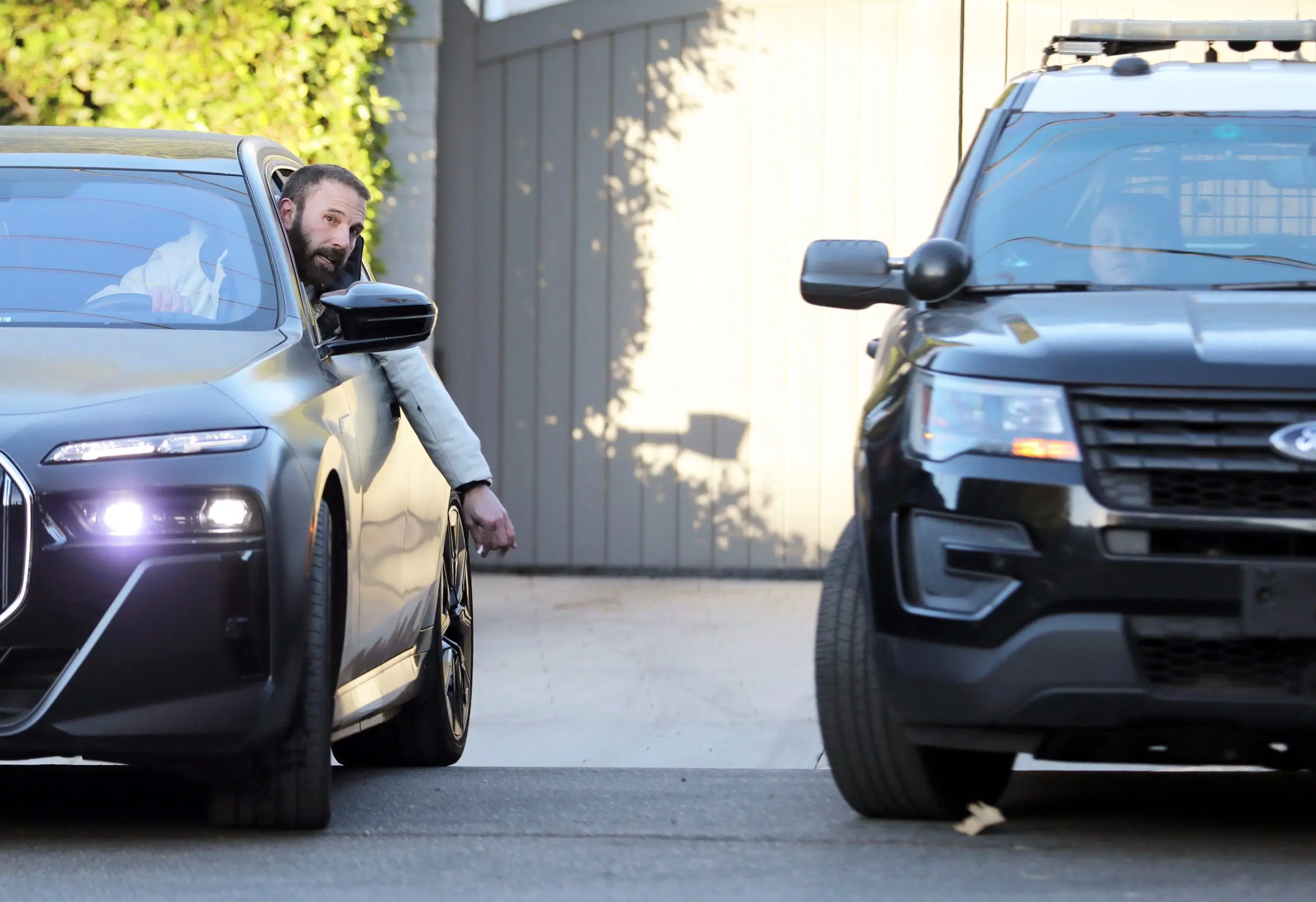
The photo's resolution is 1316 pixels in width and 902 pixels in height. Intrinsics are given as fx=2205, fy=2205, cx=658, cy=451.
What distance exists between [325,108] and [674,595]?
2.80 m

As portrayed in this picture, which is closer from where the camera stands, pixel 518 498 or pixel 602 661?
pixel 602 661

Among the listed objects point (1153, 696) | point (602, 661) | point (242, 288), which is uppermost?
point (242, 288)

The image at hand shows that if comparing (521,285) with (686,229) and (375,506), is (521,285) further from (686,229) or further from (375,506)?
(375,506)

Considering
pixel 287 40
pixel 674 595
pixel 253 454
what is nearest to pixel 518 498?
pixel 674 595

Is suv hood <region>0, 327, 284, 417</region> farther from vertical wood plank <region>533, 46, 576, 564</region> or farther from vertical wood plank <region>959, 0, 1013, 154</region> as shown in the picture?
vertical wood plank <region>959, 0, 1013, 154</region>

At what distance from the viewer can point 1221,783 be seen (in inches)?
209

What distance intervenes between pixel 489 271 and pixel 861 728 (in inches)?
274

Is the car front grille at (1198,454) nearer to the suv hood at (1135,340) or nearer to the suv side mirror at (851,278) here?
the suv hood at (1135,340)

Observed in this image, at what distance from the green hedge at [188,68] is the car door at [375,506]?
401 cm

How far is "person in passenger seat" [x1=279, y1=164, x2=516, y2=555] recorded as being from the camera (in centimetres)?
525

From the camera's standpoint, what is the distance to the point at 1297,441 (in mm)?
3762

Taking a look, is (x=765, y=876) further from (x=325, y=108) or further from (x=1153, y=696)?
(x=325, y=108)

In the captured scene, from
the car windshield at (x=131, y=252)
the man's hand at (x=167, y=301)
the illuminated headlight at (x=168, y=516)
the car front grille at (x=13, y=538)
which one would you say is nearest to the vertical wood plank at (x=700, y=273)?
the car windshield at (x=131, y=252)

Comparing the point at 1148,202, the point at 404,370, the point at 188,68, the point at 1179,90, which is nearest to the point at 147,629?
the point at 404,370
